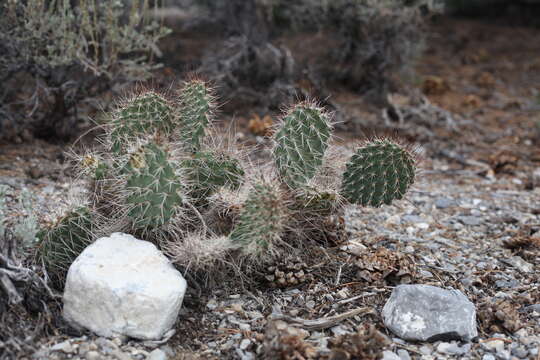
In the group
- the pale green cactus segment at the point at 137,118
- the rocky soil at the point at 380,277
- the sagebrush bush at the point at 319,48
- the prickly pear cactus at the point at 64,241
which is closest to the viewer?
the rocky soil at the point at 380,277

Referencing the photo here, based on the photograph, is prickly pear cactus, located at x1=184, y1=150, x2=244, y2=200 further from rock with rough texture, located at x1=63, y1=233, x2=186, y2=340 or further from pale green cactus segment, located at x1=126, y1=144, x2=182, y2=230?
rock with rough texture, located at x1=63, y1=233, x2=186, y2=340

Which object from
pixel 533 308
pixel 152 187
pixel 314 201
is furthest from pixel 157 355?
pixel 533 308

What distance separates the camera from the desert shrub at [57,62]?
420 centimetres

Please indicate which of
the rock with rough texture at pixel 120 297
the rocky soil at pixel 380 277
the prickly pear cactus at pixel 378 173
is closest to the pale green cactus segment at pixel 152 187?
the rock with rough texture at pixel 120 297

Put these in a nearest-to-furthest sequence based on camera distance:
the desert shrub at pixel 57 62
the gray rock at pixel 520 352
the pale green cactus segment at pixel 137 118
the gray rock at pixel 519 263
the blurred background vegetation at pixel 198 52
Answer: the gray rock at pixel 520 352 → the pale green cactus segment at pixel 137 118 → the gray rock at pixel 519 263 → the desert shrub at pixel 57 62 → the blurred background vegetation at pixel 198 52

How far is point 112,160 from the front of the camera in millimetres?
2881

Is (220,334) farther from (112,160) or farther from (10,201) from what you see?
(10,201)

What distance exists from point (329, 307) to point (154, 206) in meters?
0.90

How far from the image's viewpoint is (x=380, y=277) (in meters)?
2.96

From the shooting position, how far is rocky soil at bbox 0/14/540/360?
2.43m

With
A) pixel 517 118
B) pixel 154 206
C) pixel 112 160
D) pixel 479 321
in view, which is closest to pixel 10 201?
pixel 112 160

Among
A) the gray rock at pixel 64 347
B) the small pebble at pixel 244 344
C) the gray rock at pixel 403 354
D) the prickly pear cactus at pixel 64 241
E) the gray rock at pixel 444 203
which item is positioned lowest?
the gray rock at pixel 444 203

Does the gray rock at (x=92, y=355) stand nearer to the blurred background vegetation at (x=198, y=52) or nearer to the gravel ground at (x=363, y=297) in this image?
the gravel ground at (x=363, y=297)

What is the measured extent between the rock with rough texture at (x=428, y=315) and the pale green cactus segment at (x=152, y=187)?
1.04 metres
